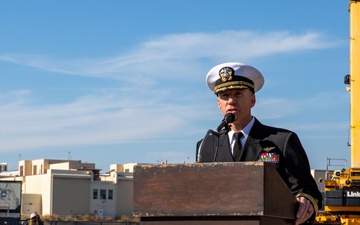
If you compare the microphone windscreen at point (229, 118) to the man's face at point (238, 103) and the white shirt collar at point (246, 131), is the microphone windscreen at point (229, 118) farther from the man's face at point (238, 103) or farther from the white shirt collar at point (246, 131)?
the white shirt collar at point (246, 131)

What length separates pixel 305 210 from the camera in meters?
4.33

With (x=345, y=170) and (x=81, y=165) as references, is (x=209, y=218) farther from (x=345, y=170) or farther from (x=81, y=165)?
(x=81, y=165)

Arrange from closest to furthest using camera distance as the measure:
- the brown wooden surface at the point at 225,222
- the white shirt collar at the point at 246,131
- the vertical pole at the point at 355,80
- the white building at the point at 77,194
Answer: the brown wooden surface at the point at 225,222
the white shirt collar at the point at 246,131
the vertical pole at the point at 355,80
the white building at the point at 77,194

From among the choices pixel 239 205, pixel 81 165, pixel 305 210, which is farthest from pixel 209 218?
pixel 81 165

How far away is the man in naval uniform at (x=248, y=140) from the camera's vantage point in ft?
15.5

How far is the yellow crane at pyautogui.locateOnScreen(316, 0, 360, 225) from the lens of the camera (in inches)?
982

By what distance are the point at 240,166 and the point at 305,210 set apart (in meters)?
0.63

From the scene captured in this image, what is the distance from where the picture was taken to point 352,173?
2509 cm

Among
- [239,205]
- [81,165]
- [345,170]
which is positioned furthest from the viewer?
[81,165]

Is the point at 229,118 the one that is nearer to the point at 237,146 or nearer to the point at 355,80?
the point at 237,146

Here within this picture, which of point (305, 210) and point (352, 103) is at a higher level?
point (352, 103)

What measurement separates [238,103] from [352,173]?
20.6 m

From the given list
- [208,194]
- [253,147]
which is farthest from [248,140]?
[208,194]

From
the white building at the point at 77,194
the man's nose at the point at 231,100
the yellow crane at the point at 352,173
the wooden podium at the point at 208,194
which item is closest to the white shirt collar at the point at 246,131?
the man's nose at the point at 231,100
